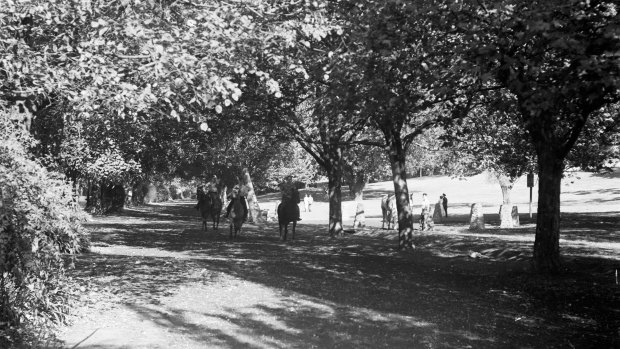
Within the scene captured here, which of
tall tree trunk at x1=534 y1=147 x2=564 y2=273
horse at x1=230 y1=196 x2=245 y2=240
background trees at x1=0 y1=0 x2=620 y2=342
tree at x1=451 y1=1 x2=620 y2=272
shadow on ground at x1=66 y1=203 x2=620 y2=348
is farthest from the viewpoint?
horse at x1=230 y1=196 x2=245 y2=240

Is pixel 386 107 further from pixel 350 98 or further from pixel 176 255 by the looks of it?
pixel 176 255

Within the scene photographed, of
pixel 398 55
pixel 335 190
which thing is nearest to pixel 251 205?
pixel 335 190

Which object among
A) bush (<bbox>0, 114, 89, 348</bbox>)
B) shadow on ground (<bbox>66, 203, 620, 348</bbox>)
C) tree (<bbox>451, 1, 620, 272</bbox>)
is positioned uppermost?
tree (<bbox>451, 1, 620, 272</bbox>)

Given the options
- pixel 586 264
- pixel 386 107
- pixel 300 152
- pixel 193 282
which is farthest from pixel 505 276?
pixel 300 152

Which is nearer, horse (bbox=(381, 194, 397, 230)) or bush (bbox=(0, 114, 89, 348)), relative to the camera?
bush (bbox=(0, 114, 89, 348))

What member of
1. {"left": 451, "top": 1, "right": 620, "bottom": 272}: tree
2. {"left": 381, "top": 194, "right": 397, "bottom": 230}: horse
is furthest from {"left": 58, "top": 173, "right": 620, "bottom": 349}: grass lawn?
{"left": 381, "top": 194, "right": 397, "bottom": 230}: horse

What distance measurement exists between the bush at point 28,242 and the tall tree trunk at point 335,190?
1990 cm

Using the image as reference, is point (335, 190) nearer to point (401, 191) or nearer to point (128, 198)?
point (401, 191)

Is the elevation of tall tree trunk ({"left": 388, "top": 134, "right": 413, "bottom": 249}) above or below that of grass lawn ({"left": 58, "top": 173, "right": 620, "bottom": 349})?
above

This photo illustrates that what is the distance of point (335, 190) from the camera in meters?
28.2

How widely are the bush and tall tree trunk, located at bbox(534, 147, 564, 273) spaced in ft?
30.6

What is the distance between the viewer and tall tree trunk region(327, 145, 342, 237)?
90.9 ft

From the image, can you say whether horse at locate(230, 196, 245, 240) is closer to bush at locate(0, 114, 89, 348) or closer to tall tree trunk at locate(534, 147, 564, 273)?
tall tree trunk at locate(534, 147, 564, 273)

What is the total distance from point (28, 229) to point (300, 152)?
5545 centimetres
